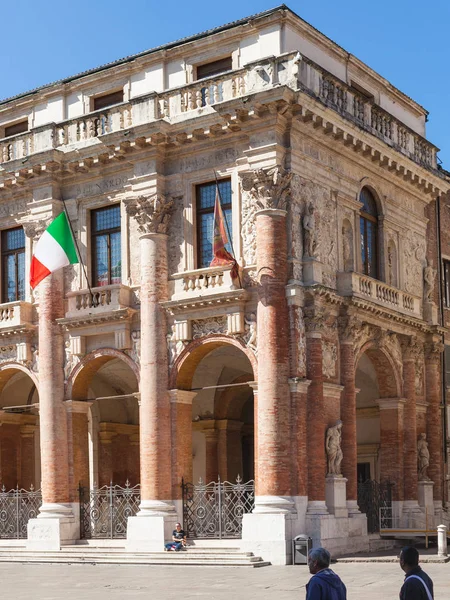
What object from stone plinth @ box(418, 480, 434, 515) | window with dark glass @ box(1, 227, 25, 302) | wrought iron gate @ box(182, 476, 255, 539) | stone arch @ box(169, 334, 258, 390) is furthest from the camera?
window with dark glass @ box(1, 227, 25, 302)

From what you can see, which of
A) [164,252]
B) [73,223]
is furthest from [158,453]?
[73,223]

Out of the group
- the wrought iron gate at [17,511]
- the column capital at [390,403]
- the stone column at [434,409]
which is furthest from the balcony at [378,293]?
the wrought iron gate at [17,511]

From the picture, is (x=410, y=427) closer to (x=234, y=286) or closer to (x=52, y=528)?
(x=234, y=286)

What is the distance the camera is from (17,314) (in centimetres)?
3212

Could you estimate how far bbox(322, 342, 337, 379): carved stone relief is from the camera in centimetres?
2824

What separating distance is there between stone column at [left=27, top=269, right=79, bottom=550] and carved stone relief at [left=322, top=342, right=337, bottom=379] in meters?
7.87

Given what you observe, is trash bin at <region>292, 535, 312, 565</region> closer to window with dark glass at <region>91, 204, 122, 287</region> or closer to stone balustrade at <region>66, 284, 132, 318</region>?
stone balustrade at <region>66, 284, 132, 318</region>

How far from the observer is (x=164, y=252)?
2955 cm

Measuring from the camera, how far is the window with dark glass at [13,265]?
3309 centimetres

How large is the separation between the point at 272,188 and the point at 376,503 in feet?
32.0

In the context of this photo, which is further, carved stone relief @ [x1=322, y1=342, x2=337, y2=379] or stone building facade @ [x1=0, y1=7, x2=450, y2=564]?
carved stone relief @ [x1=322, y1=342, x2=337, y2=379]

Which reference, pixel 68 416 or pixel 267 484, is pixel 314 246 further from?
pixel 68 416

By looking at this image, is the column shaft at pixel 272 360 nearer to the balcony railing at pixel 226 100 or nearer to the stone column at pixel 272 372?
the stone column at pixel 272 372

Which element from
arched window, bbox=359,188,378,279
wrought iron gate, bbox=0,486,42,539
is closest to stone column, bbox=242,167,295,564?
arched window, bbox=359,188,378,279
